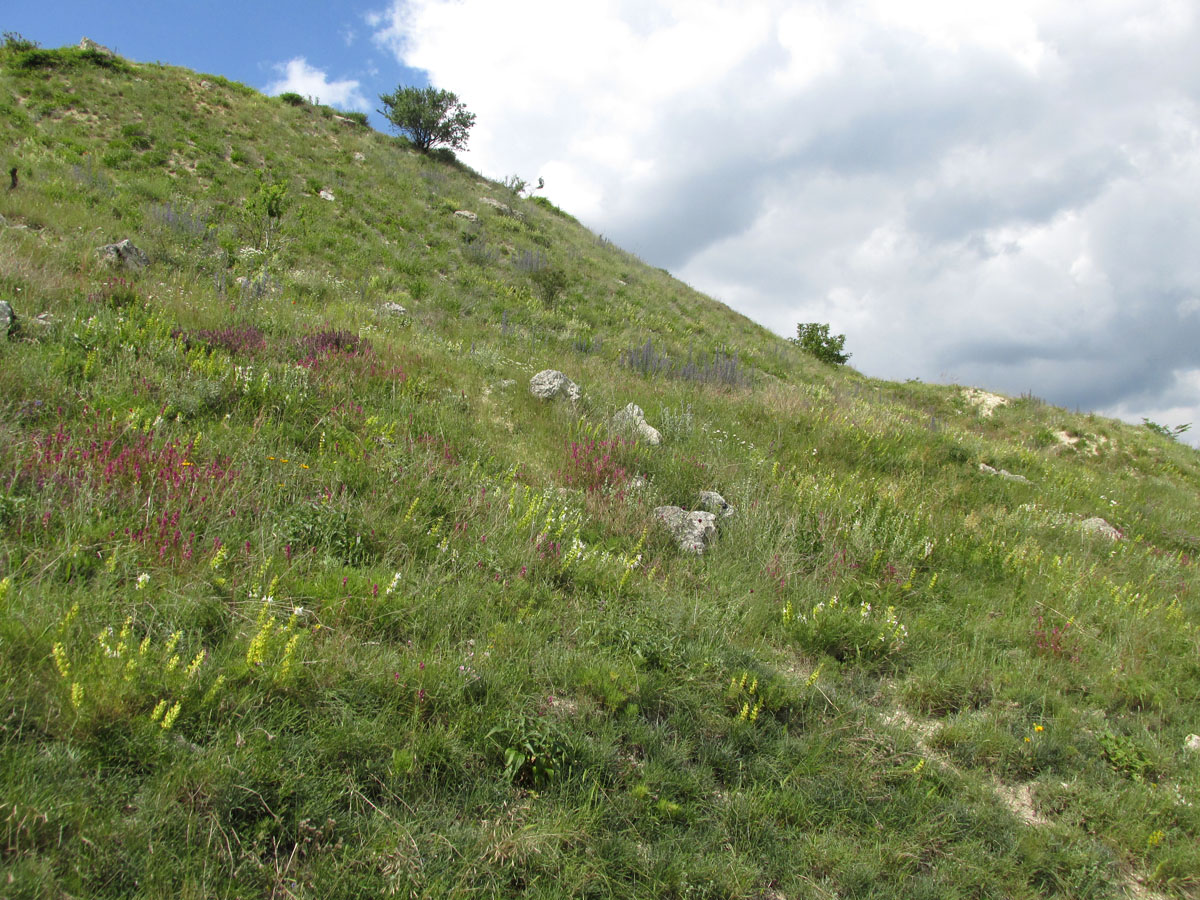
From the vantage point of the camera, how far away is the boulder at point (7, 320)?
15.8 ft

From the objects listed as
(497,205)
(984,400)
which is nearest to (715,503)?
(984,400)

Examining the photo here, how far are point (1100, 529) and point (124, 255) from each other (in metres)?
14.0

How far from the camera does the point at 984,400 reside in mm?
17859

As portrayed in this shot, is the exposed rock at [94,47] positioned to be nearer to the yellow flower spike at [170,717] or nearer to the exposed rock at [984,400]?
the yellow flower spike at [170,717]

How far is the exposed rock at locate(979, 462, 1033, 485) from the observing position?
8.94m

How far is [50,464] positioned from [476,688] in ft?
9.61

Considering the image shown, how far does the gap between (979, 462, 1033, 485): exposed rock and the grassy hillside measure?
46cm

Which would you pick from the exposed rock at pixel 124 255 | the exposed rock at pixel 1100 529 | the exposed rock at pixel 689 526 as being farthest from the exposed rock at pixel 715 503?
the exposed rock at pixel 124 255

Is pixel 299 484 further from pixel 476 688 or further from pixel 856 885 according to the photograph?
pixel 856 885

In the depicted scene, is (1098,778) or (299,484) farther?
(299,484)

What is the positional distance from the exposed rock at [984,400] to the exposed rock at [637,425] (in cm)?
1464

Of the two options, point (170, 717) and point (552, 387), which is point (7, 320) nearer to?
point (170, 717)

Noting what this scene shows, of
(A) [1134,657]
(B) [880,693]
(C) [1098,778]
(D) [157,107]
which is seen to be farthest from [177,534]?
(D) [157,107]

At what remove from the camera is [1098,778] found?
3.19 metres
